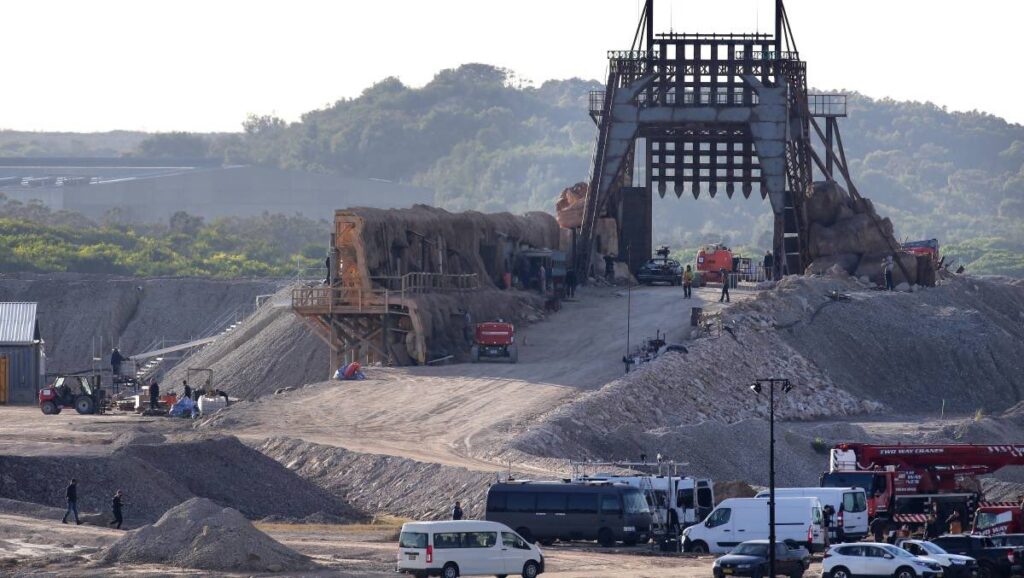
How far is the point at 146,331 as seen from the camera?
9844 cm

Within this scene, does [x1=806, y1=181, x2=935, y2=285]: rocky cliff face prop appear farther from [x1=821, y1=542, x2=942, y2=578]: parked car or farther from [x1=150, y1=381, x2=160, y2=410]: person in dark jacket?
[x1=821, y1=542, x2=942, y2=578]: parked car

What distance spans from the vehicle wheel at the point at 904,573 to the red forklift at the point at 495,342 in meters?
32.8

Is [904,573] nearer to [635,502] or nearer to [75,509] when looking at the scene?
[635,502]

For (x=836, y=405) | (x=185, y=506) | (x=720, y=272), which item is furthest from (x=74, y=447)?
(x=720, y=272)

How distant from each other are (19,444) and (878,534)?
25486 mm

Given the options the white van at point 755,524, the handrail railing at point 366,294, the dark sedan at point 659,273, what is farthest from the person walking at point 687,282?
the white van at point 755,524

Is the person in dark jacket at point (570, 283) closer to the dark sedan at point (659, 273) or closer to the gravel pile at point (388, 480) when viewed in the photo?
the dark sedan at point (659, 273)

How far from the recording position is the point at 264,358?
79125 mm

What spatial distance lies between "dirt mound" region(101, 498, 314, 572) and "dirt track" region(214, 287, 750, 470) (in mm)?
14033

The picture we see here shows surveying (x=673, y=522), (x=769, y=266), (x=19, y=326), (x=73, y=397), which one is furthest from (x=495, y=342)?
(x=673, y=522)

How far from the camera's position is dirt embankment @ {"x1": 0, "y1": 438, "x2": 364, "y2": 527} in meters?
48.5

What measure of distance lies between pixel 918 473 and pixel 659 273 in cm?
3985

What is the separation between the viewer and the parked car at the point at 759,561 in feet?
123

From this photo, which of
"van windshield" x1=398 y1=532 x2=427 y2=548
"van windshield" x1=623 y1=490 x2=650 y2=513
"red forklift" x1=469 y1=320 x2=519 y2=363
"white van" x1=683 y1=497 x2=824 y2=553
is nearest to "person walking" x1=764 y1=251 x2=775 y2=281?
"red forklift" x1=469 y1=320 x2=519 y2=363
